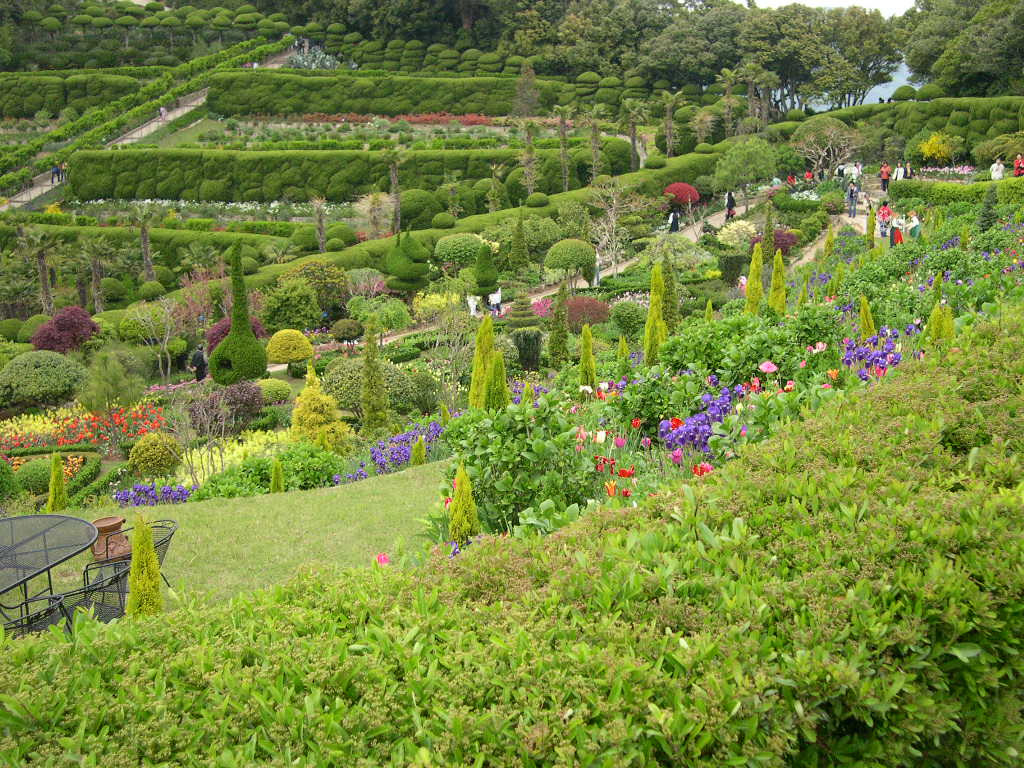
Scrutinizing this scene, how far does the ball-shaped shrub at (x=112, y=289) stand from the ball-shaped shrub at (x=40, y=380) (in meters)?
11.6

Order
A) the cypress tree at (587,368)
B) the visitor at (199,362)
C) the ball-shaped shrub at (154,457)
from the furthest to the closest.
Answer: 1. the visitor at (199,362)
2. the ball-shaped shrub at (154,457)
3. the cypress tree at (587,368)

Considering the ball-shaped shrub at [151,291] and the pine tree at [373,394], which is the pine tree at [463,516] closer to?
the pine tree at [373,394]

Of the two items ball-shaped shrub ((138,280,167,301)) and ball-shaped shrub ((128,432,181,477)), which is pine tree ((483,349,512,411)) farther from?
ball-shaped shrub ((138,280,167,301))

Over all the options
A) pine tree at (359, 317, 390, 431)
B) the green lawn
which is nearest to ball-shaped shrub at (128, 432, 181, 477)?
the green lawn

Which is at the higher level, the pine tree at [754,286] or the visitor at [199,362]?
the pine tree at [754,286]

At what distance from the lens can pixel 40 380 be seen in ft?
59.4

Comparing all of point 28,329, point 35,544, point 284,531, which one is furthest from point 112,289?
point 35,544

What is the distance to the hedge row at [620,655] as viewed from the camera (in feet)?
8.61

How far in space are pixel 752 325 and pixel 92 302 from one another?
27.2 m

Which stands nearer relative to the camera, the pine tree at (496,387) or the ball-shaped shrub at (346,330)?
the pine tree at (496,387)

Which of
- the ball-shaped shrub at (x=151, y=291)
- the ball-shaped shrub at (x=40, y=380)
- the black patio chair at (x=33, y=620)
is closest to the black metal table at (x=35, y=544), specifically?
the black patio chair at (x=33, y=620)

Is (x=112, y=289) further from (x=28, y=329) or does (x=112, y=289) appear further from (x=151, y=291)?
(x=28, y=329)

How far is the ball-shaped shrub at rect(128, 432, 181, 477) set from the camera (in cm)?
1339

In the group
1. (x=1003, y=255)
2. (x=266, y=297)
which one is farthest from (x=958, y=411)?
(x=266, y=297)
